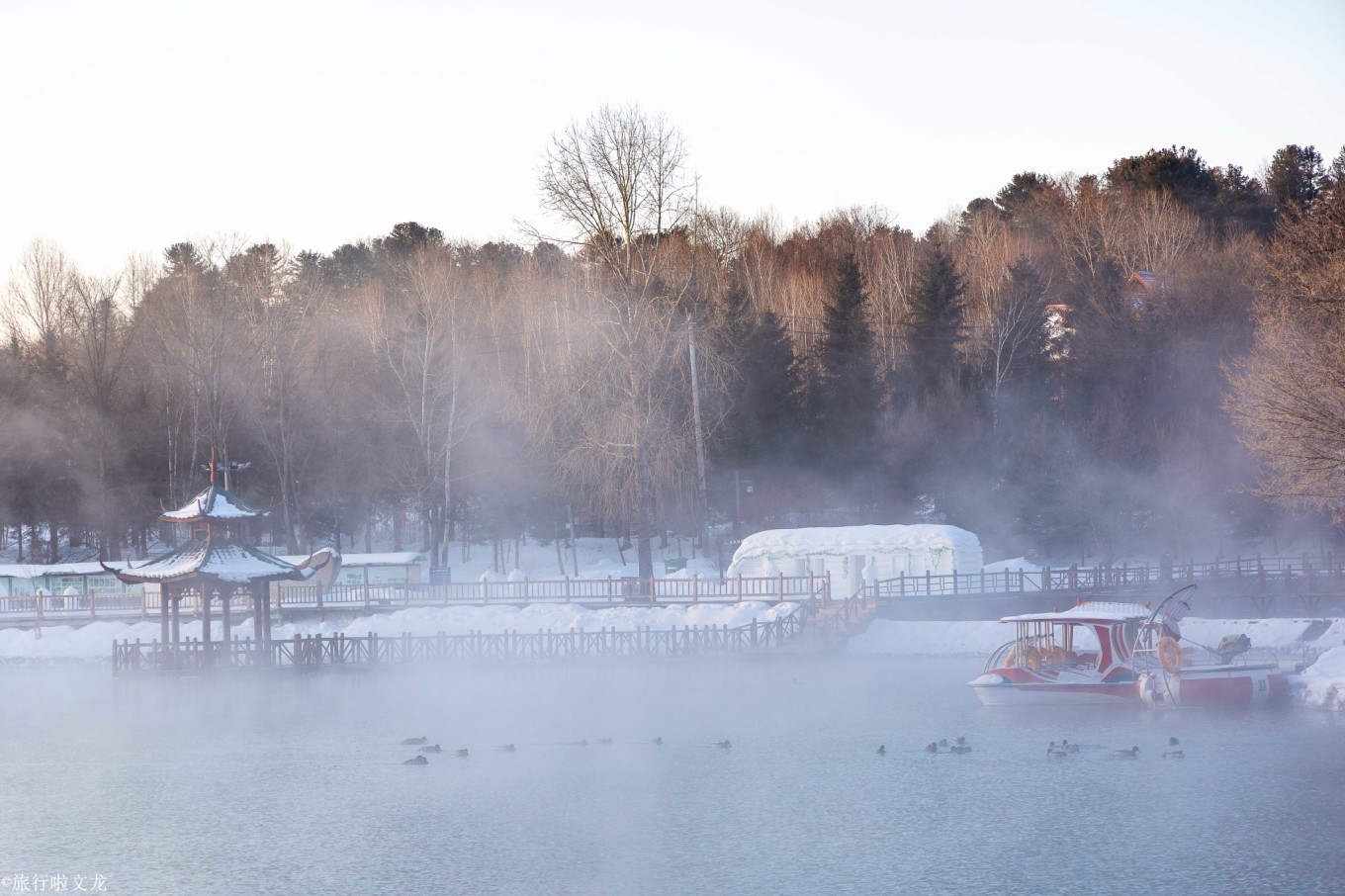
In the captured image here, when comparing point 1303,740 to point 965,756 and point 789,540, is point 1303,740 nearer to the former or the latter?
point 965,756

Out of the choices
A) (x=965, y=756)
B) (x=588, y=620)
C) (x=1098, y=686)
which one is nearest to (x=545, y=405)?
(x=588, y=620)

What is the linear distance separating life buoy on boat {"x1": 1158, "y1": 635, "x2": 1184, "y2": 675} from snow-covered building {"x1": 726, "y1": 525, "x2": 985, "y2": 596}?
19553mm

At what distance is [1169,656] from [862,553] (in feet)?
71.4

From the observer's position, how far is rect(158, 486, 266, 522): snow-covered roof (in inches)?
1753

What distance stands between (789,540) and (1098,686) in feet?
73.0

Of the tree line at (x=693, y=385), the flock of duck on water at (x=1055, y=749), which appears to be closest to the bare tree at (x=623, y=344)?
the tree line at (x=693, y=385)

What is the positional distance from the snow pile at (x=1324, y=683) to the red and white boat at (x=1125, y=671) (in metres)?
0.49

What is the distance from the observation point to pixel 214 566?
1742 inches

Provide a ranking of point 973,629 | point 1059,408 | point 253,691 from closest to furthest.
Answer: point 253,691 < point 973,629 < point 1059,408

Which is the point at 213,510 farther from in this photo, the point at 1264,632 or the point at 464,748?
the point at 1264,632

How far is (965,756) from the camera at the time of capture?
87.6 feet

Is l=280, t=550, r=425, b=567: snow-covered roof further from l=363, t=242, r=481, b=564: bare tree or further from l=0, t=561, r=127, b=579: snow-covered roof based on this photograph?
l=0, t=561, r=127, b=579: snow-covered roof

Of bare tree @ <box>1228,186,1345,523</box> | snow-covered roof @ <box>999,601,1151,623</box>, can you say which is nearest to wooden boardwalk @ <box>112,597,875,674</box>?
snow-covered roof @ <box>999,601,1151,623</box>

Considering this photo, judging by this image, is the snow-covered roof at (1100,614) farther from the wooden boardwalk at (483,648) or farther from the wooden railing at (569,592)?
the wooden railing at (569,592)
